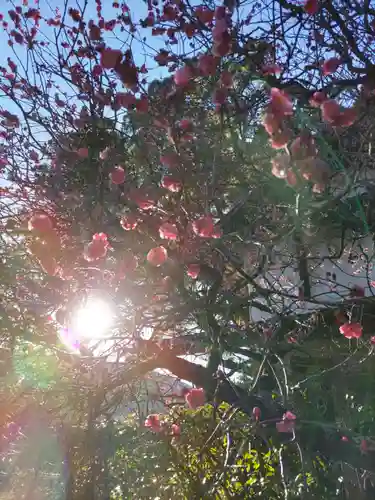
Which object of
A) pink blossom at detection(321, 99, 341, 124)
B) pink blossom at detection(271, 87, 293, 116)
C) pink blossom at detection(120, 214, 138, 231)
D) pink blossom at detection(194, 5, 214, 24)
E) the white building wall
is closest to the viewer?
pink blossom at detection(271, 87, 293, 116)

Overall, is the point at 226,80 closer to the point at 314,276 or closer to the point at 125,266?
the point at 125,266

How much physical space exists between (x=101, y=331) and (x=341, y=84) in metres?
2.28

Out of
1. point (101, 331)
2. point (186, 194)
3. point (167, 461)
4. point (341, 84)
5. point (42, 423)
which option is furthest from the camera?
point (42, 423)

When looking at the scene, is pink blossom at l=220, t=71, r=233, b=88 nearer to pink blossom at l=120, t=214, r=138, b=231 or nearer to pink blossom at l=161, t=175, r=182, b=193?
pink blossom at l=161, t=175, r=182, b=193

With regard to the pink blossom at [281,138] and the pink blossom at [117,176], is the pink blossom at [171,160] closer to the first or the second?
the pink blossom at [117,176]

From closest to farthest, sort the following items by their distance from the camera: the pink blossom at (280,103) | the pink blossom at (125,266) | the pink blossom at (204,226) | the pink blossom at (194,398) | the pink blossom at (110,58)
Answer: the pink blossom at (280,103) < the pink blossom at (110,58) < the pink blossom at (204,226) < the pink blossom at (125,266) < the pink blossom at (194,398)

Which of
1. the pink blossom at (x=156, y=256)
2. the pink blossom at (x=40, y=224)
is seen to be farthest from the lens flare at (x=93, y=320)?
the pink blossom at (x=40, y=224)

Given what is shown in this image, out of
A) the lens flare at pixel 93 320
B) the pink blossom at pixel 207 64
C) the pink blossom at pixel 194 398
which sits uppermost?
the pink blossom at pixel 207 64

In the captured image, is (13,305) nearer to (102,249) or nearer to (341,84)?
(102,249)

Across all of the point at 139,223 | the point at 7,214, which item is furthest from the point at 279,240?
the point at 7,214

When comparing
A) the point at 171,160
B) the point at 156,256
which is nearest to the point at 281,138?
the point at 171,160

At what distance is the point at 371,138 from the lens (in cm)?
281

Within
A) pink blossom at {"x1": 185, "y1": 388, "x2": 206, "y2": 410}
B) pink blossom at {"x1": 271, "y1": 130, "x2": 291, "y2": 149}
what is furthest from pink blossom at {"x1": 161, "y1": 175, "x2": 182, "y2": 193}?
pink blossom at {"x1": 185, "y1": 388, "x2": 206, "y2": 410}

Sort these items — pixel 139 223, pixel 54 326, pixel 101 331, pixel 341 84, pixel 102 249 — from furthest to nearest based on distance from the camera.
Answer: pixel 54 326
pixel 101 331
pixel 139 223
pixel 102 249
pixel 341 84
